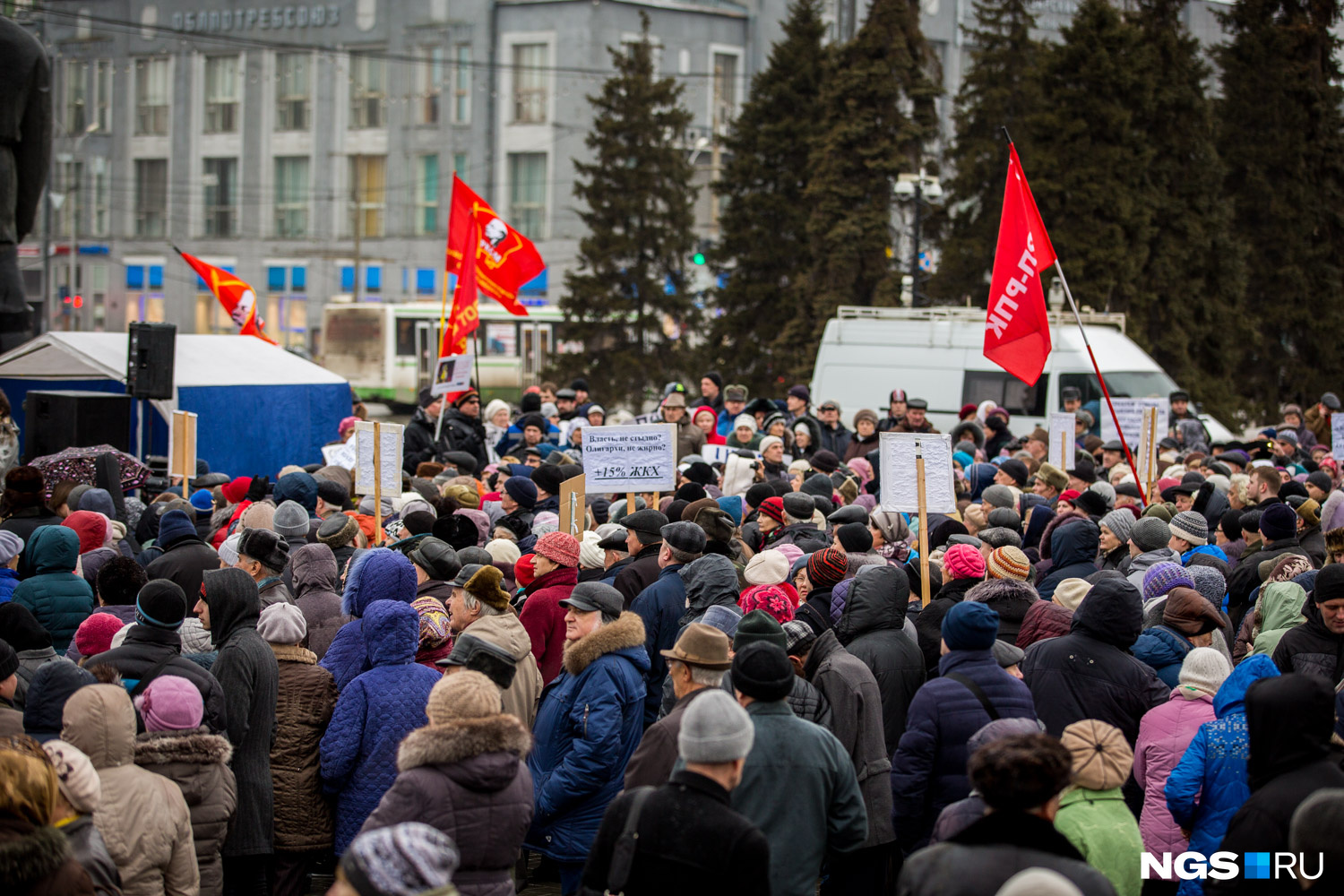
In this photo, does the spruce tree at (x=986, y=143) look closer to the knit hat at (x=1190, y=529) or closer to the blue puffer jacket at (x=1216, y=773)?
the knit hat at (x=1190, y=529)

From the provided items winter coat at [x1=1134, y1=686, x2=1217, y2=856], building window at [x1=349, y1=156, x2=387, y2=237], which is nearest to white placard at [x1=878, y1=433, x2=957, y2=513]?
winter coat at [x1=1134, y1=686, x2=1217, y2=856]

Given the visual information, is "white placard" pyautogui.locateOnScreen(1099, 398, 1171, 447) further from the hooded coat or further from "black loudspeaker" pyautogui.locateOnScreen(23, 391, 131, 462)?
the hooded coat

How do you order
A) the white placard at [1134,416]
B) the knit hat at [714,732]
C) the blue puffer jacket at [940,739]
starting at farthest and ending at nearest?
1. the white placard at [1134,416]
2. the blue puffer jacket at [940,739]
3. the knit hat at [714,732]

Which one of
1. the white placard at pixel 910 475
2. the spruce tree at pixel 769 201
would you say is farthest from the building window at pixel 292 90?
the white placard at pixel 910 475

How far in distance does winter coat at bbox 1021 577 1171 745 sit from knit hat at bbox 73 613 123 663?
13.4ft

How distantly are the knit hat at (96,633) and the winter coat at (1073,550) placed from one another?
17.1ft

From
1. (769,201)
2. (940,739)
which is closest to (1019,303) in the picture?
(940,739)

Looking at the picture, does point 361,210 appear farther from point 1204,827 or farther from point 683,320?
point 1204,827

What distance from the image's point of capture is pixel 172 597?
5555 mm

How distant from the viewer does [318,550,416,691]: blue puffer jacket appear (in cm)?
603

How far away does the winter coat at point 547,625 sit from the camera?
7031mm

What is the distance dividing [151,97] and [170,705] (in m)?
57.3

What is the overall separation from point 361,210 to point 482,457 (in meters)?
40.6

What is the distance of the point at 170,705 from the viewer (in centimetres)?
495
